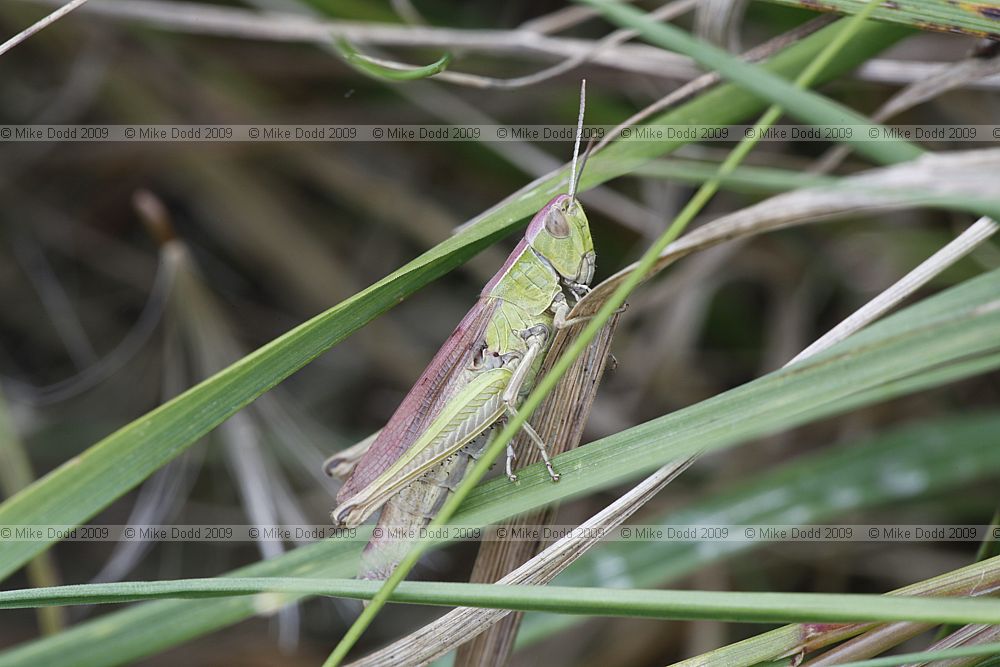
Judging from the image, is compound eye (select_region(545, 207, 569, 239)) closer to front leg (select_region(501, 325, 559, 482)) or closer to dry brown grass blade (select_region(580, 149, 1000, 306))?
front leg (select_region(501, 325, 559, 482))

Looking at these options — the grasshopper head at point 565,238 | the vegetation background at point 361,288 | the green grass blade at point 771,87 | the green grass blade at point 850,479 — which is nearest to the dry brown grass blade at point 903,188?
the green grass blade at point 771,87

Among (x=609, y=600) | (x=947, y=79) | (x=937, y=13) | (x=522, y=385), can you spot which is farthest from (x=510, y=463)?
(x=947, y=79)

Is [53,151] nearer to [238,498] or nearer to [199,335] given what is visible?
[199,335]

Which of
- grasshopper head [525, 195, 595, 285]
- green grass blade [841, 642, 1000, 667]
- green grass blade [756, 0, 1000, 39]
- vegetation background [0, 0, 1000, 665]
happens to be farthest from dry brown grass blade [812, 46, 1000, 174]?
green grass blade [841, 642, 1000, 667]

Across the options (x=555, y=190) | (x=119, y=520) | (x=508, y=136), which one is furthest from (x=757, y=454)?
(x=119, y=520)

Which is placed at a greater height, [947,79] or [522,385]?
[947,79]

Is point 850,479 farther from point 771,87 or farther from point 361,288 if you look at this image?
point 361,288
